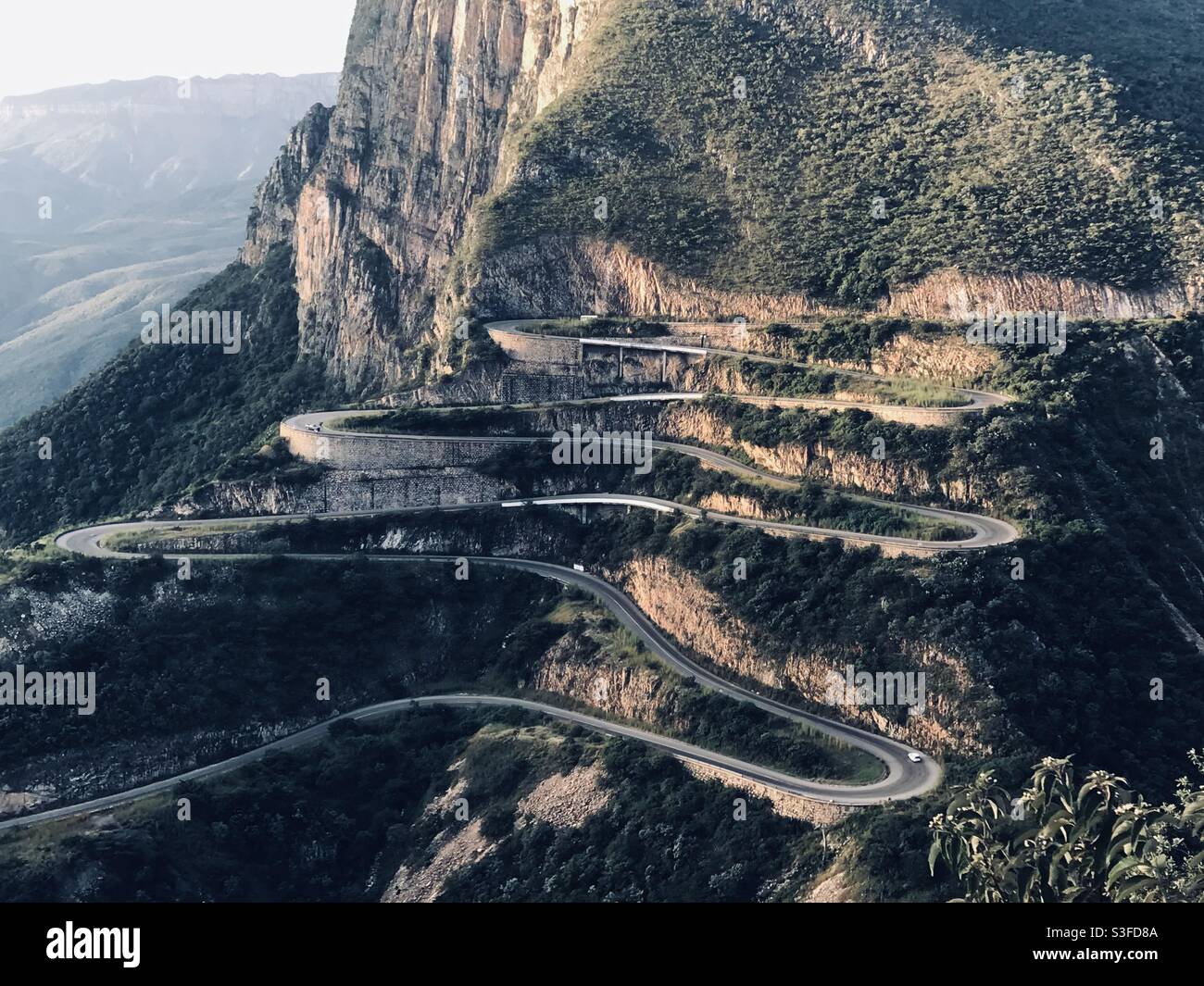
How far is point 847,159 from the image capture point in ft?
371

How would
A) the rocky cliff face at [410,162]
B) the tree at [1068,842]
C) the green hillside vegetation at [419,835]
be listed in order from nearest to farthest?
the tree at [1068,842] < the green hillside vegetation at [419,835] < the rocky cliff face at [410,162]

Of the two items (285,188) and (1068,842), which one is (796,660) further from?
(285,188)

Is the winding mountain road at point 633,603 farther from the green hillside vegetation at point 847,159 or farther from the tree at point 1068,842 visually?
the green hillside vegetation at point 847,159

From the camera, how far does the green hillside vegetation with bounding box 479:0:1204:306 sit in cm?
10044

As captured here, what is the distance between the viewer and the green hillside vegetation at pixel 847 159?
100 meters

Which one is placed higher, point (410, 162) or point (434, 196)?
point (410, 162)

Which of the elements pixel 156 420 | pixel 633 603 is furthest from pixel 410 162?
pixel 633 603

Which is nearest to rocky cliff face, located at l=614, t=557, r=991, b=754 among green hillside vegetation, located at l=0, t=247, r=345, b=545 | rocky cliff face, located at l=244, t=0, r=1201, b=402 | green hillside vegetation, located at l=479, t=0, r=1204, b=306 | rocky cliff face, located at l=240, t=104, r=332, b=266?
rocky cliff face, located at l=244, t=0, r=1201, b=402

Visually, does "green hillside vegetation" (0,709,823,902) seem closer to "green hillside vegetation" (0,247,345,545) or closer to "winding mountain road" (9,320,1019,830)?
"winding mountain road" (9,320,1019,830)

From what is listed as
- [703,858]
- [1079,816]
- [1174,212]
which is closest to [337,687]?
[703,858]

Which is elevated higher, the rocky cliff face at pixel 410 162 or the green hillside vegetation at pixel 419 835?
the rocky cliff face at pixel 410 162

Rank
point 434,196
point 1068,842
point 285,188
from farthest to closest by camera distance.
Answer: point 285,188 → point 434,196 → point 1068,842

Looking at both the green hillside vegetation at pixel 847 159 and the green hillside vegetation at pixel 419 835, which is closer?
the green hillside vegetation at pixel 419 835

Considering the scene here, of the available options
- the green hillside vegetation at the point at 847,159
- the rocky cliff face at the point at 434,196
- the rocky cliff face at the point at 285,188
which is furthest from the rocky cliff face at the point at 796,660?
the rocky cliff face at the point at 285,188
